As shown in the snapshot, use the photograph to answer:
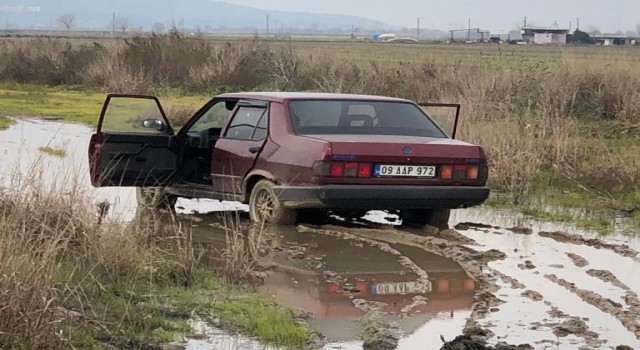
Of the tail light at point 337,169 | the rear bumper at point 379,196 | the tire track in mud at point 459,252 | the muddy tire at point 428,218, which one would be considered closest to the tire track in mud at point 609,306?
the tire track in mud at point 459,252

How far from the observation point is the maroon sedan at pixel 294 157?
11.4 m

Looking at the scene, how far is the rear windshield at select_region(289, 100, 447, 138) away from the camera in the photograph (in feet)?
39.4

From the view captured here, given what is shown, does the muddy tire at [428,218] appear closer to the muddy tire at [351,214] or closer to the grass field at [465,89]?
the muddy tire at [351,214]

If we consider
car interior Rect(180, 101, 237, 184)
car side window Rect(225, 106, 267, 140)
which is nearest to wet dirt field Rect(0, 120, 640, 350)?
car interior Rect(180, 101, 237, 184)

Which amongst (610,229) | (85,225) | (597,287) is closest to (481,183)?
(610,229)

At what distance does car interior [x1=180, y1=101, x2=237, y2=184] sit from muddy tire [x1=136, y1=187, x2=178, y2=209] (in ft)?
1.27

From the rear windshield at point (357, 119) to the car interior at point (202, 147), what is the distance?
1260 millimetres

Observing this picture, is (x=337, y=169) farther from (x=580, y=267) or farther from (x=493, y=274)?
(x=580, y=267)

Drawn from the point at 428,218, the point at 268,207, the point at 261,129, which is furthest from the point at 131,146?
the point at 428,218

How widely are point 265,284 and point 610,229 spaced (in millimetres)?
4882

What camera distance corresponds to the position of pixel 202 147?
43.6 feet

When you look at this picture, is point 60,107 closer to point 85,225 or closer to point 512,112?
point 512,112

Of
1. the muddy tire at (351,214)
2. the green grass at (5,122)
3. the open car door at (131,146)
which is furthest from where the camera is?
the green grass at (5,122)

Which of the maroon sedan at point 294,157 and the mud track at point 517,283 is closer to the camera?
the mud track at point 517,283
